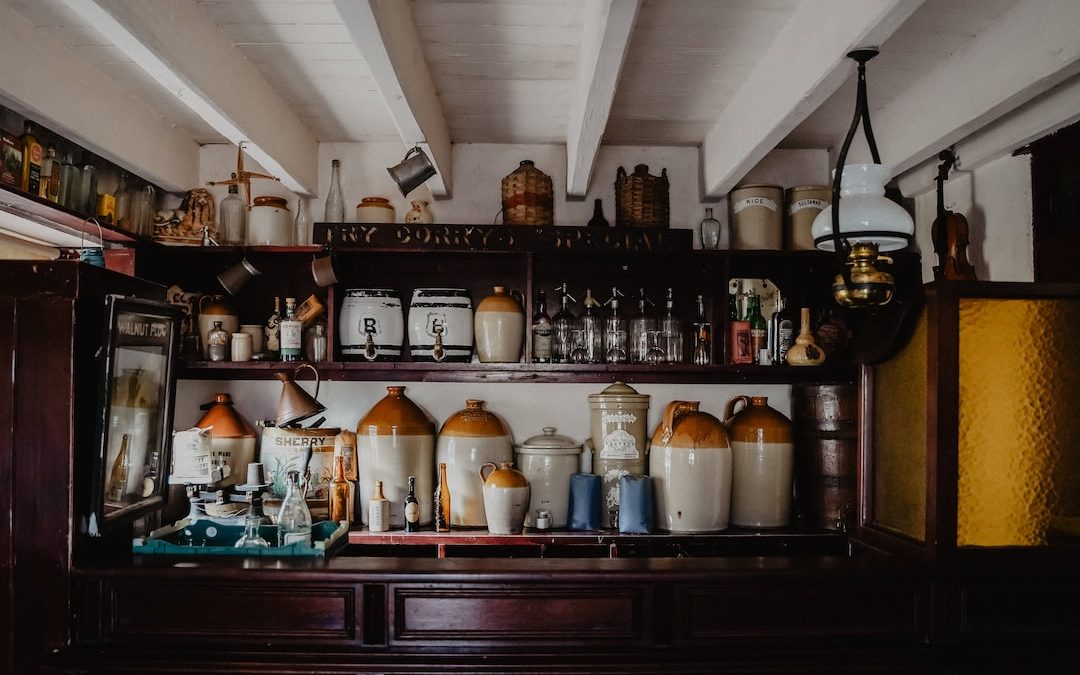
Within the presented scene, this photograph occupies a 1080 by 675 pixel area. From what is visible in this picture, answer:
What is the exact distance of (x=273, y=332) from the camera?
3.90 metres

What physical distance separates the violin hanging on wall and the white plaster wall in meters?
0.13

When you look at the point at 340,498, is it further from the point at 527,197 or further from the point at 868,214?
the point at 868,214

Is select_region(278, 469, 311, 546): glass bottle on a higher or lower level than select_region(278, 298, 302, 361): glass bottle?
lower

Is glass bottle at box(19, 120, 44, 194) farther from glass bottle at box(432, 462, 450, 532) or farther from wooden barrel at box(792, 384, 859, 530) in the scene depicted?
wooden barrel at box(792, 384, 859, 530)

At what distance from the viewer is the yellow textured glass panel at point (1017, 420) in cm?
239

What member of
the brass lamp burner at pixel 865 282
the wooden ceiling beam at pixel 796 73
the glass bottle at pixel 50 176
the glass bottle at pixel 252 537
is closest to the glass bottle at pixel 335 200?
the glass bottle at pixel 50 176

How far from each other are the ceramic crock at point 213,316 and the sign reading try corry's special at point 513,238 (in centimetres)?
62

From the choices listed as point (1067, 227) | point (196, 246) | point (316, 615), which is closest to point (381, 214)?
point (196, 246)

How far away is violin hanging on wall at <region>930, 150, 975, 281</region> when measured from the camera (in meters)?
3.21

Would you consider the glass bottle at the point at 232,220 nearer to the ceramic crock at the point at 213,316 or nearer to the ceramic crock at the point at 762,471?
the ceramic crock at the point at 213,316

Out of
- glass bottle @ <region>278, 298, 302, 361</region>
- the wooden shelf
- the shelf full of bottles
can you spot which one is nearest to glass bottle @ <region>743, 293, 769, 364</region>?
the shelf full of bottles

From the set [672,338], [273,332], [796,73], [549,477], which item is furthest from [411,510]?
[796,73]

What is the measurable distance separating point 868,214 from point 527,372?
179 cm

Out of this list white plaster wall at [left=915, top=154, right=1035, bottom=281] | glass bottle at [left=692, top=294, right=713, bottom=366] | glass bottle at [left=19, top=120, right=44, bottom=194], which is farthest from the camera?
glass bottle at [left=692, top=294, right=713, bottom=366]
